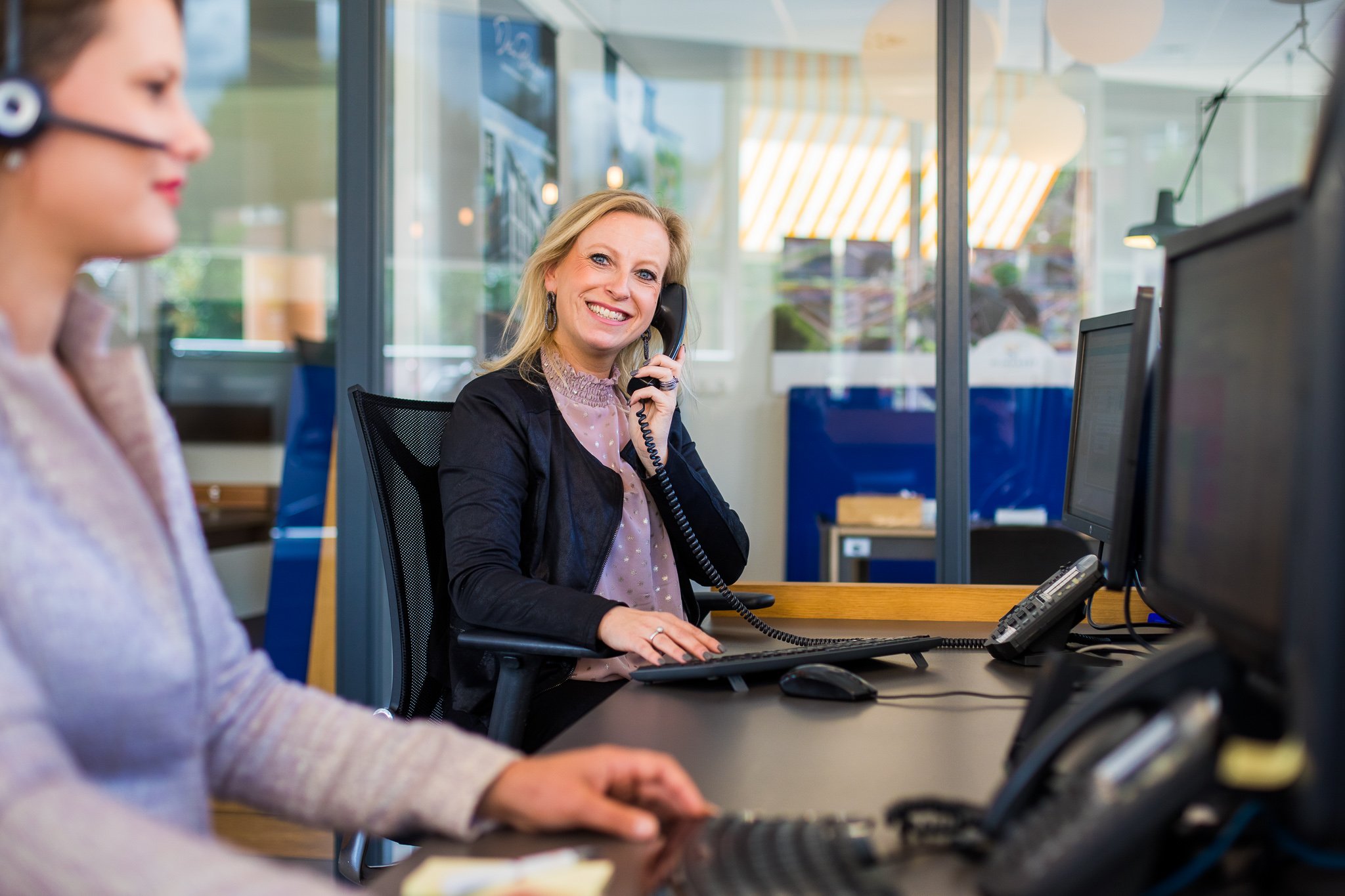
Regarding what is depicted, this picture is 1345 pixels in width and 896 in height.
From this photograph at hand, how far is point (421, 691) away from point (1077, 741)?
140cm

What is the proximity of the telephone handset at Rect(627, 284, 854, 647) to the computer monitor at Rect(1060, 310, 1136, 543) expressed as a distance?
444mm

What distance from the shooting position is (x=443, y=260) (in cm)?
366

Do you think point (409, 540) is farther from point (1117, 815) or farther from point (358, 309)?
point (1117, 815)

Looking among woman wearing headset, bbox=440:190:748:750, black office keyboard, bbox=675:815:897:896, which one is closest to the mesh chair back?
woman wearing headset, bbox=440:190:748:750

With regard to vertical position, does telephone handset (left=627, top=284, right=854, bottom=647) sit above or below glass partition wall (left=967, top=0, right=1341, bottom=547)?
below

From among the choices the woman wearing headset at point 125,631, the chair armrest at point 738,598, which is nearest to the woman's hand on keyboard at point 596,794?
the woman wearing headset at point 125,631

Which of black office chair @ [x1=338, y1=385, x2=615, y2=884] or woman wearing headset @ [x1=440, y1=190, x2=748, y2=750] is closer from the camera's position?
woman wearing headset @ [x1=440, y1=190, x2=748, y2=750]

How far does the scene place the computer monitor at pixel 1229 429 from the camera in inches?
29.4

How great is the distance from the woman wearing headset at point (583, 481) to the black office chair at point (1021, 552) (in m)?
1.08

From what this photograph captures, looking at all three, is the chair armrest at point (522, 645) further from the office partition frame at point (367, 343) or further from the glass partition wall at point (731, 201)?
the glass partition wall at point (731, 201)

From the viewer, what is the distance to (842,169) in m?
3.78

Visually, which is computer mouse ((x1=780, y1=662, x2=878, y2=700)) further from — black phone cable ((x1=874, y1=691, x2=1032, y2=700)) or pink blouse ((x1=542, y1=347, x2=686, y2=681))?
pink blouse ((x1=542, y1=347, x2=686, y2=681))

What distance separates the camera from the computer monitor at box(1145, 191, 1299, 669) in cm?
75

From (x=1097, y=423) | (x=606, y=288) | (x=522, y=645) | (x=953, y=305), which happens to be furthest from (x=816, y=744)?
(x=953, y=305)
